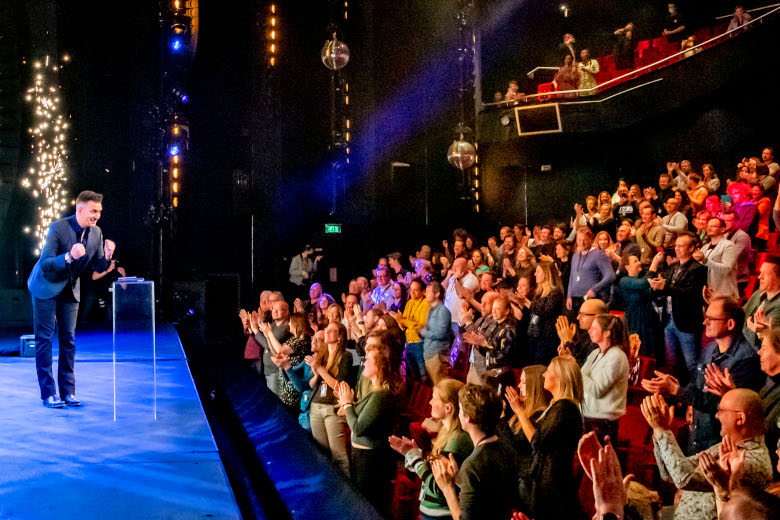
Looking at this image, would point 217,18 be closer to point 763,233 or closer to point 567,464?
point 763,233

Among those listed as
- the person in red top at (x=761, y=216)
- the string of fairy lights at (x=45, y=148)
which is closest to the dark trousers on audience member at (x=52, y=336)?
the string of fairy lights at (x=45, y=148)

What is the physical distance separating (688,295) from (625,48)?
10.5 m

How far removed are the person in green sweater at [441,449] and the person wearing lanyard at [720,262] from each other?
3026 mm

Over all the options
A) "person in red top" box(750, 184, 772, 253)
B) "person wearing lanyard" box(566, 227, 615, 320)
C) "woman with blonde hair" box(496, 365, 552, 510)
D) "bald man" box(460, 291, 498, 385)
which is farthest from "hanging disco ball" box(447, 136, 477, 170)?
"woman with blonde hair" box(496, 365, 552, 510)

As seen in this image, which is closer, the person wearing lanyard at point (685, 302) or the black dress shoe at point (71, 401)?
the black dress shoe at point (71, 401)

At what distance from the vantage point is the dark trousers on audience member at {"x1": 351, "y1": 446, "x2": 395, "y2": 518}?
4277mm

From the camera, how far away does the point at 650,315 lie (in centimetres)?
611

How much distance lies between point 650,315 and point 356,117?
9028mm

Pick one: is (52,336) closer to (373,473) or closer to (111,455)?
(111,455)

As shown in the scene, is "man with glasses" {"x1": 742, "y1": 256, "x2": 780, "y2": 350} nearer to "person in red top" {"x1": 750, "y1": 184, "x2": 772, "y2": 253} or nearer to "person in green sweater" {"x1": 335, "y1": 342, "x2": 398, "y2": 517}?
"person in green sweater" {"x1": 335, "y1": 342, "x2": 398, "y2": 517}

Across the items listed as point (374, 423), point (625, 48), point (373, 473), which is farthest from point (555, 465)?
point (625, 48)

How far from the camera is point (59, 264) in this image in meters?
4.33

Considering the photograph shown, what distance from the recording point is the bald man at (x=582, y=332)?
4531mm

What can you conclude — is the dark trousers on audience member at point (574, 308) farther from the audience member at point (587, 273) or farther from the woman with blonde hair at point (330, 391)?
the woman with blonde hair at point (330, 391)
